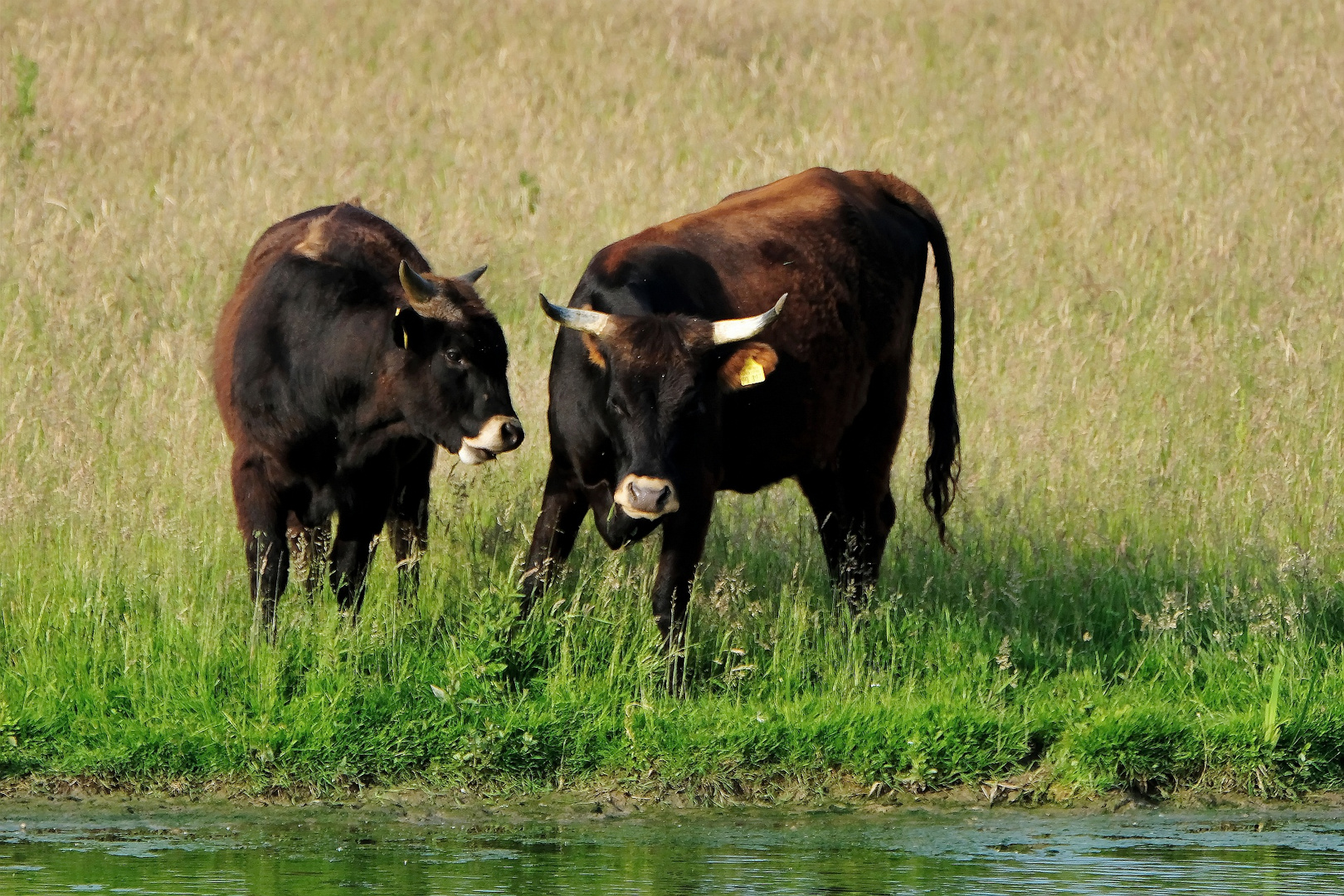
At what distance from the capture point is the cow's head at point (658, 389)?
6.48m

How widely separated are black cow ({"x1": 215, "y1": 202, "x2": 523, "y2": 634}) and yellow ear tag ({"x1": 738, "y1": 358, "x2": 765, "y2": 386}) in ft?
2.99

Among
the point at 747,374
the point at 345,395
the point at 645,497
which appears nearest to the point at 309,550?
the point at 345,395

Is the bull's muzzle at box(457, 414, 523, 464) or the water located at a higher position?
the bull's muzzle at box(457, 414, 523, 464)

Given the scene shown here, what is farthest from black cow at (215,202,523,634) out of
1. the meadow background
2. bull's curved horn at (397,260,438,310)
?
the meadow background

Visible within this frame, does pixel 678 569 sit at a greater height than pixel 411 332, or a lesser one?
lesser

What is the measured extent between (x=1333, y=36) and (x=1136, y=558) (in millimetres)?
12007

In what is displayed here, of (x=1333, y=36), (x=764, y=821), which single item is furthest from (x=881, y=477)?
(x=1333, y=36)

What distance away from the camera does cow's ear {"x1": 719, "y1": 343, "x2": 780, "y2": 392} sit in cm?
697

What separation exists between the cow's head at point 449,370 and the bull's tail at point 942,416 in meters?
2.50

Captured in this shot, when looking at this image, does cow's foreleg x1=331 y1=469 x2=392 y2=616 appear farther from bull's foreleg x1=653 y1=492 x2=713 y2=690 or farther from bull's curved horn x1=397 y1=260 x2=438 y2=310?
bull's foreleg x1=653 y1=492 x2=713 y2=690

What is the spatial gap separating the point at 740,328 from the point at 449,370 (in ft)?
3.67

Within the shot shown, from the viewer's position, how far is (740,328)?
6805mm

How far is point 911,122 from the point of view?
53.7 feet

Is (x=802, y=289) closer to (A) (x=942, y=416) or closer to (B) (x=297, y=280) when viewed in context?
(A) (x=942, y=416)
